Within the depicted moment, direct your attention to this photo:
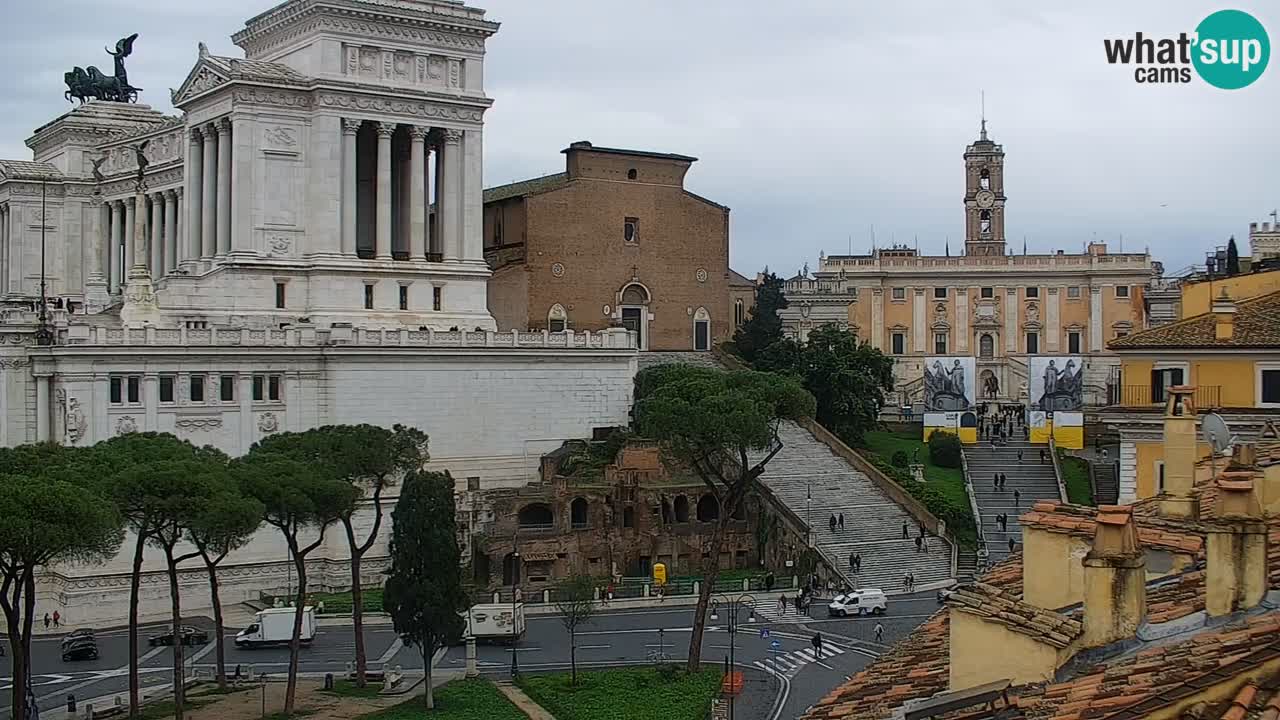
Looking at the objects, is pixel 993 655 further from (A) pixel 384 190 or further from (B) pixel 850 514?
(A) pixel 384 190

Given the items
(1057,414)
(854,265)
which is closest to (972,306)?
(854,265)

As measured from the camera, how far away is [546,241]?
78.9m

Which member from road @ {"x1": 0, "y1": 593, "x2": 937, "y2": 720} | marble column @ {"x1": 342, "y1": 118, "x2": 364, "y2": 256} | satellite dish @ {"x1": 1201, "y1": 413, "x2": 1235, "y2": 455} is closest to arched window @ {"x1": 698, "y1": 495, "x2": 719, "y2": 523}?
road @ {"x1": 0, "y1": 593, "x2": 937, "y2": 720}

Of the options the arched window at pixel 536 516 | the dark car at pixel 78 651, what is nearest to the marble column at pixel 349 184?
the arched window at pixel 536 516

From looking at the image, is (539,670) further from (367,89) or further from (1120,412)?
(367,89)

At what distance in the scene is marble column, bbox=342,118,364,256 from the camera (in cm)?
7006

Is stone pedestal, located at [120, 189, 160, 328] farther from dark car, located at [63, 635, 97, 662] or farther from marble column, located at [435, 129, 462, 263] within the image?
marble column, located at [435, 129, 462, 263]

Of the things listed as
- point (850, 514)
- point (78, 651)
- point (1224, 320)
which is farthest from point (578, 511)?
point (1224, 320)

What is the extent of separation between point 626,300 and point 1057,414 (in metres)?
22.2

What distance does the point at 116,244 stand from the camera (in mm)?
93625

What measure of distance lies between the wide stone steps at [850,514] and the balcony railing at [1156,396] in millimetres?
20456

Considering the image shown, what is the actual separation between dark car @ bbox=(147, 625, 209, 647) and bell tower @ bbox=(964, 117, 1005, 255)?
64571mm

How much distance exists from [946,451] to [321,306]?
30.0 m

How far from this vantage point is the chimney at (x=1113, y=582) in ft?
37.8
